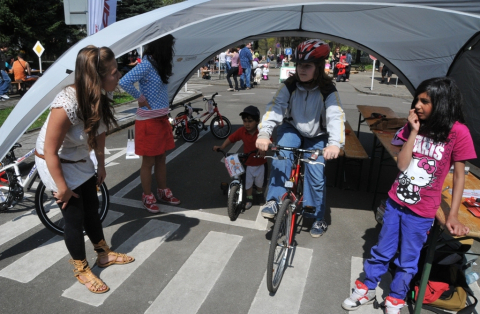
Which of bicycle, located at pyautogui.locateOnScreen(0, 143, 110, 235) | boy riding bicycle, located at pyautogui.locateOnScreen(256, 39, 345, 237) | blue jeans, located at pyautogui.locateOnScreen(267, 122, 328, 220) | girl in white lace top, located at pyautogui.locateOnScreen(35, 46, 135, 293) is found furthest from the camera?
bicycle, located at pyautogui.locateOnScreen(0, 143, 110, 235)

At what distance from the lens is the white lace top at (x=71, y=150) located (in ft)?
8.95

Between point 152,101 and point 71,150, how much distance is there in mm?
1558

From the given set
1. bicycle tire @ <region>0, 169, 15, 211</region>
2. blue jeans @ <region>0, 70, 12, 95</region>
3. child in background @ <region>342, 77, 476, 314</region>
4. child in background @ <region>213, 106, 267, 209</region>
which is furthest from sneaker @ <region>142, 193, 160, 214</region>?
blue jeans @ <region>0, 70, 12, 95</region>

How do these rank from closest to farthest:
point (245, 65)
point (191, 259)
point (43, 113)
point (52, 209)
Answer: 1. point (191, 259)
2. point (52, 209)
3. point (43, 113)
4. point (245, 65)

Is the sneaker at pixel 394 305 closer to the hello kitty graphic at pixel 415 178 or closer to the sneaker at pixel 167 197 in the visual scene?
the hello kitty graphic at pixel 415 178

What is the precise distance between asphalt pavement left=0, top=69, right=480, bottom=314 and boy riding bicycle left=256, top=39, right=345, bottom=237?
0.67m

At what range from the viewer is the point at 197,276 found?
3.52 meters

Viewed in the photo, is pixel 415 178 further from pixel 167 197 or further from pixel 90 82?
pixel 167 197

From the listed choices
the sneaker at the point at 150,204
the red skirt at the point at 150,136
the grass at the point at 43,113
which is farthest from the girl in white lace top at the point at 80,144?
the grass at the point at 43,113

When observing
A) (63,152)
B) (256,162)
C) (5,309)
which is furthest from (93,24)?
(5,309)

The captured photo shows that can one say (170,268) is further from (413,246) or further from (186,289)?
(413,246)

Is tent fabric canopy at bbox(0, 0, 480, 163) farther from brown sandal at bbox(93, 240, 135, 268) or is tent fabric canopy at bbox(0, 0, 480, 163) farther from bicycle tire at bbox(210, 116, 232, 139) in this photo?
bicycle tire at bbox(210, 116, 232, 139)

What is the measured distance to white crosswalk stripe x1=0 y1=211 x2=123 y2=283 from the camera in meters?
3.46

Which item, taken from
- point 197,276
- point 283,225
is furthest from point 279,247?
point 197,276
